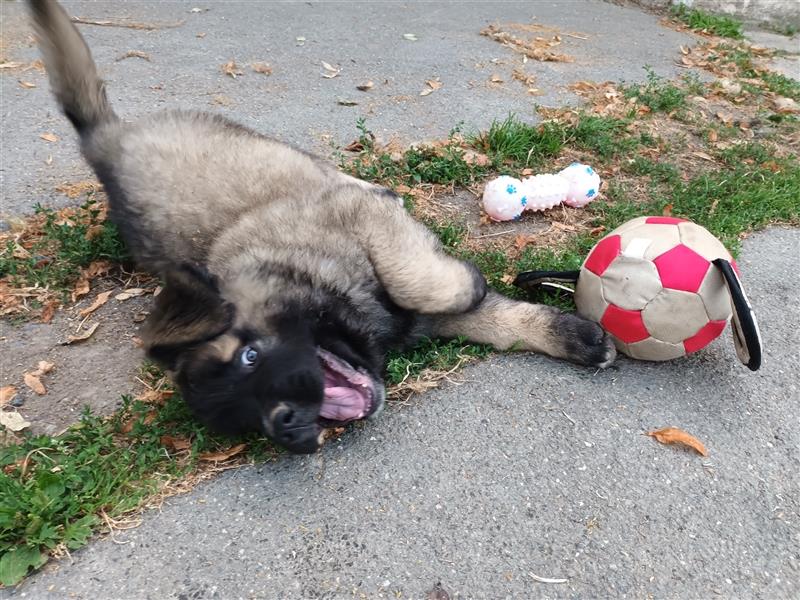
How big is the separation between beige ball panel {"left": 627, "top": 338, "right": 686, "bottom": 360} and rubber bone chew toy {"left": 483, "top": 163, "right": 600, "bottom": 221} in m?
1.44

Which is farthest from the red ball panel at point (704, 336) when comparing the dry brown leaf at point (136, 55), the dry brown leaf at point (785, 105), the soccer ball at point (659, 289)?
the dry brown leaf at point (136, 55)

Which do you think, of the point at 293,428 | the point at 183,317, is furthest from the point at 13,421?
the point at 293,428

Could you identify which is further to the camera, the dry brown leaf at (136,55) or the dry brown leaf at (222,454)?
the dry brown leaf at (136,55)

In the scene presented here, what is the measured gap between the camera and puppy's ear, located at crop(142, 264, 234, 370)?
7.39ft

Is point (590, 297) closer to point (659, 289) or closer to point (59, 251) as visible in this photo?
point (659, 289)

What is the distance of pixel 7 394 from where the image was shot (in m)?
2.93

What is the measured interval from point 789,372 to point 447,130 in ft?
10.6

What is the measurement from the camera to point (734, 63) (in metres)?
7.08

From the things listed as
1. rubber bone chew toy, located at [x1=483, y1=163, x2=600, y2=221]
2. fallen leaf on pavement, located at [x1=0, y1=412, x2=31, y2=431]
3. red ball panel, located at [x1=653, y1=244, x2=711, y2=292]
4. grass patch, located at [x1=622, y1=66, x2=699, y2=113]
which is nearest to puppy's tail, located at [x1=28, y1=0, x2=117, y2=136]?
fallen leaf on pavement, located at [x1=0, y1=412, x2=31, y2=431]

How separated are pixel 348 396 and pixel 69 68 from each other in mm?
2575

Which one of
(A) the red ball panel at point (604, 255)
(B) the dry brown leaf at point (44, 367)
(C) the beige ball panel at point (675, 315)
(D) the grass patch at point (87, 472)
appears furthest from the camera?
(B) the dry brown leaf at point (44, 367)

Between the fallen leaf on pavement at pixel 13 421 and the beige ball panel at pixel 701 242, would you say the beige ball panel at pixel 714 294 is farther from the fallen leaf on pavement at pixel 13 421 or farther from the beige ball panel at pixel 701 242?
the fallen leaf on pavement at pixel 13 421

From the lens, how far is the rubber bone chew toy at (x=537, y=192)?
3.96 metres

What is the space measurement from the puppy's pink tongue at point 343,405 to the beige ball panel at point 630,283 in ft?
Answer: 3.90
